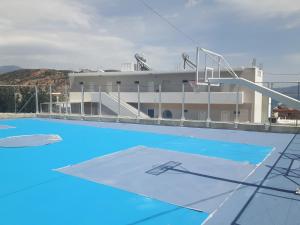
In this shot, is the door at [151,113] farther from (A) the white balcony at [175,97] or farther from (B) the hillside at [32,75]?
(B) the hillside at [32,75]

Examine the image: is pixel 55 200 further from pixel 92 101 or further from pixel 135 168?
pixel 92 101

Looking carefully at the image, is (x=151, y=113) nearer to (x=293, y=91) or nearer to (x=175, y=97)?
(x=175, y=97)

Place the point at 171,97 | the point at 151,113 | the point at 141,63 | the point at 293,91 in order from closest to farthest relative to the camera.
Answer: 1. the point at 293,91
2. the point at 171,97
3. the point at 151,113
4. the point at 141,63

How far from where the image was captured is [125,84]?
107 ft

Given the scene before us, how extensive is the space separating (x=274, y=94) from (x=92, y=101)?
24.1 meters

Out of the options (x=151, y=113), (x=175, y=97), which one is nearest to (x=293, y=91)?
(x=175, y=97)

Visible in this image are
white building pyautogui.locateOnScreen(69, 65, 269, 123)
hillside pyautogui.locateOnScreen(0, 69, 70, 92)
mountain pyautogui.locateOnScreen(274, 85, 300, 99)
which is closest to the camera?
mountain pyautogui.locateOnScreen(274, 85, 300, 99)

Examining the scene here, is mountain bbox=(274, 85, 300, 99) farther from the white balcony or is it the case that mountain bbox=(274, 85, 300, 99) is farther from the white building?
the white balcony

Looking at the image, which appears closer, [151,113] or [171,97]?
[171,97]

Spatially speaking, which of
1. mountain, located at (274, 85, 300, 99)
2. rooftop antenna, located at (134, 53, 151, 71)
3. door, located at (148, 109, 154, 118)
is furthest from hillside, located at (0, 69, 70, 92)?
mountain, located at (274, 85, 300, 99)

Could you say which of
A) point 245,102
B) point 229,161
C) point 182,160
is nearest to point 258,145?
point 229,161

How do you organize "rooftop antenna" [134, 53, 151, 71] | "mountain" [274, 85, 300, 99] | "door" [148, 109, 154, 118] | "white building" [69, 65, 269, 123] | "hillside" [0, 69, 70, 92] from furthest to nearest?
1. "hillside" [0, 69, 70, 92]
2. "rooftop antenna" [134, 53, 151, 71]
3. "door" [148, 109, 154, 118]
4. "white building" [69, 65, 269, 123]
5. "mountain" [274, 85, 300, 99]

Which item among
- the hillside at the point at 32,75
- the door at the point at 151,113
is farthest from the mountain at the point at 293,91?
the hillside at the point at 32,75

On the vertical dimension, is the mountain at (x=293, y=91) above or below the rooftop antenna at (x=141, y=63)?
below
